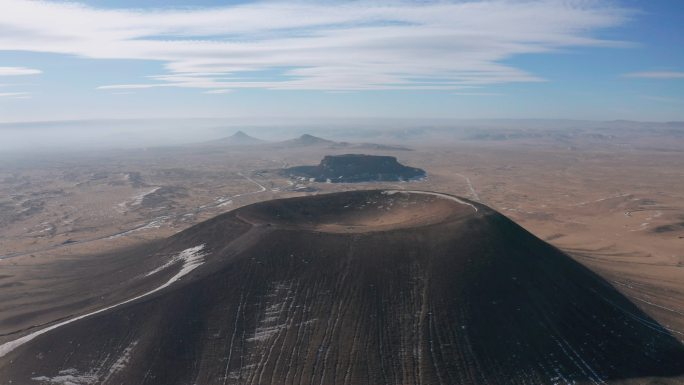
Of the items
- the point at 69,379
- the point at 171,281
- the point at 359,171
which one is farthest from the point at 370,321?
the point at 359,171

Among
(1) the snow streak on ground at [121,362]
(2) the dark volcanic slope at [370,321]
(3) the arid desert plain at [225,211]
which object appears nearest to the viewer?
(2) the dark volcanic slope at [370,321]

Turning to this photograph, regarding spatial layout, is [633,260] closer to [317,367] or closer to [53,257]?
[317,367]

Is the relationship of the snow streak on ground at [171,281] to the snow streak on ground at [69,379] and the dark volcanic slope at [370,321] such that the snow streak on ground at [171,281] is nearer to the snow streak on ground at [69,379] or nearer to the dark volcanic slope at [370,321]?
the dark volcanic slope at [370,321]

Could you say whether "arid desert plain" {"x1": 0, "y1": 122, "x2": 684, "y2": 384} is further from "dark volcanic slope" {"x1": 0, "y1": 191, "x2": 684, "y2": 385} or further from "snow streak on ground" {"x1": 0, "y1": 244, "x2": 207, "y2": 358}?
"dark volcanic slope" {"x1": 0, "y1": 191, "x2": 684, "y2": 385}

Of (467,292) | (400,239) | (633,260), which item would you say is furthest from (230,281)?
(633,260)

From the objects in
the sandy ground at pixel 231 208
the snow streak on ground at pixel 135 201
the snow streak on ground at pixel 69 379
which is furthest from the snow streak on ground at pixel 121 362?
the snow streak on ground at pixel 135 201

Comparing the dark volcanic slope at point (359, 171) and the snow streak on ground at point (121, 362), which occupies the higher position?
the dark volcanic slope at point (359, 171)

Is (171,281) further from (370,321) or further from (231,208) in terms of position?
(231,208)

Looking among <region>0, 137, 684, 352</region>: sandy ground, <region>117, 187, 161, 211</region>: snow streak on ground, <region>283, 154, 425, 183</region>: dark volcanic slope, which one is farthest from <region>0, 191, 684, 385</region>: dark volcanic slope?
<region>283, 154, 425, 183</region>: dark volcanic slope
